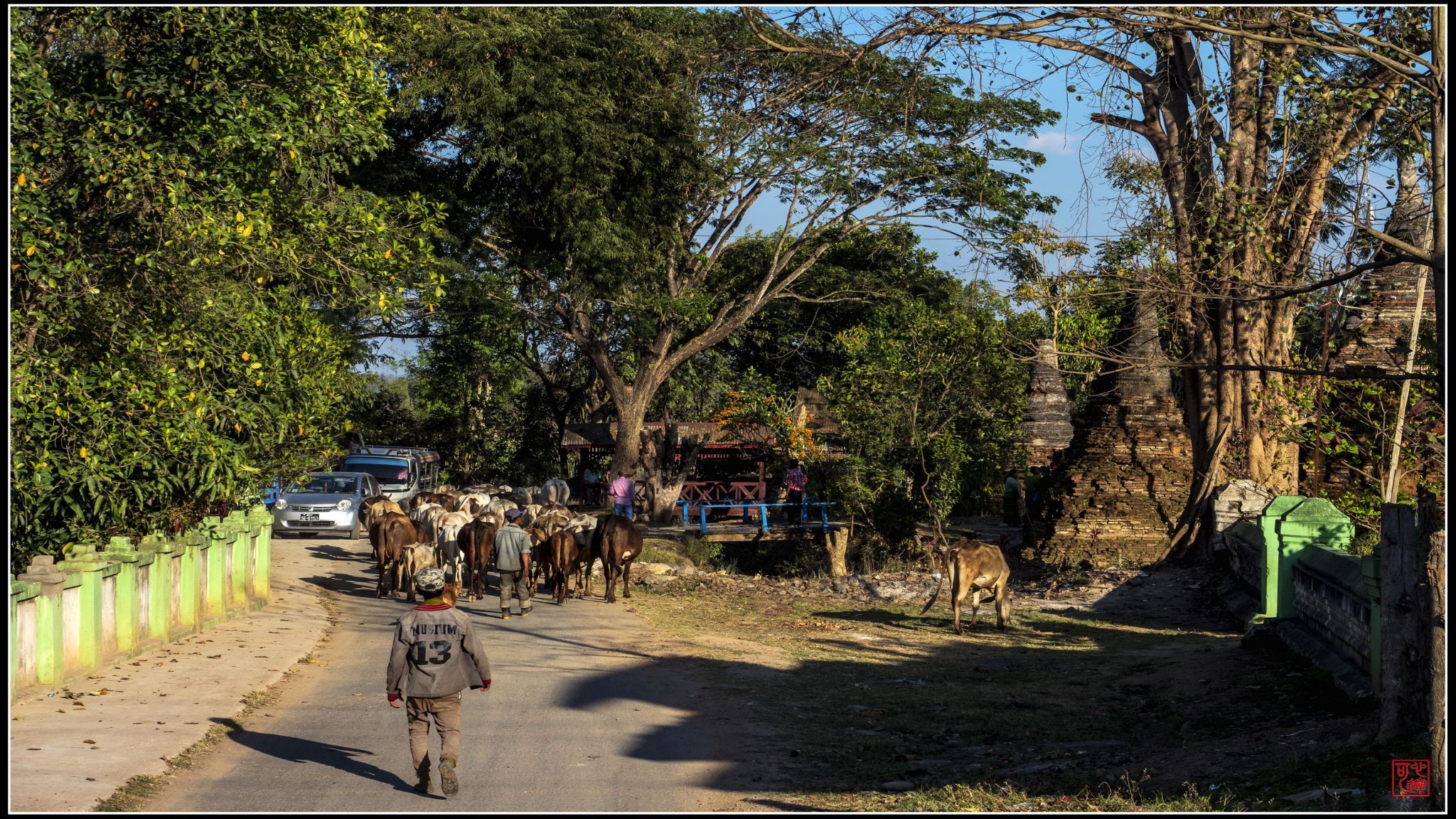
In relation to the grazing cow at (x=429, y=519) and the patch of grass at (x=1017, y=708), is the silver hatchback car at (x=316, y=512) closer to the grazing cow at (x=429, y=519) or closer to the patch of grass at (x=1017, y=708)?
the grazing cow at (x=429, y=519)

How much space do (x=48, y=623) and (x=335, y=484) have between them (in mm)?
19401

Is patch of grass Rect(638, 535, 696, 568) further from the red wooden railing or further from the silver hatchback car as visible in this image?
the silver hatchback car

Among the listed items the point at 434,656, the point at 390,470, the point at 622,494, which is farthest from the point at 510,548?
the point at 390,470

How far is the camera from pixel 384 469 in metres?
32.3

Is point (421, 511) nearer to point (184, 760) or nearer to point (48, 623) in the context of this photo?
point (48, 623)

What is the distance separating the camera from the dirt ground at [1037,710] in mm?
7805

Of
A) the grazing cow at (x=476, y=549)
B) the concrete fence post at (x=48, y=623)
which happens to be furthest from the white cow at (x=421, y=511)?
the concrete fence post at (x=48, y=623)

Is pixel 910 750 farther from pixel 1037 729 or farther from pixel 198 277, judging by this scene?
pixel 198 277

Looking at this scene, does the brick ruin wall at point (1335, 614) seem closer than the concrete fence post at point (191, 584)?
Yes

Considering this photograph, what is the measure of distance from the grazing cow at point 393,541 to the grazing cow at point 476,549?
0.78 metres

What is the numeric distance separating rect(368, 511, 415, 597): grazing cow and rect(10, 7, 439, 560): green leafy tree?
529cm

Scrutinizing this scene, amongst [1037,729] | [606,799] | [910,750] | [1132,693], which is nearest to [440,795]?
[606,799]

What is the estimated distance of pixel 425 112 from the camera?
90.7ft

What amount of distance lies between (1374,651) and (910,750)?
3.23 m
